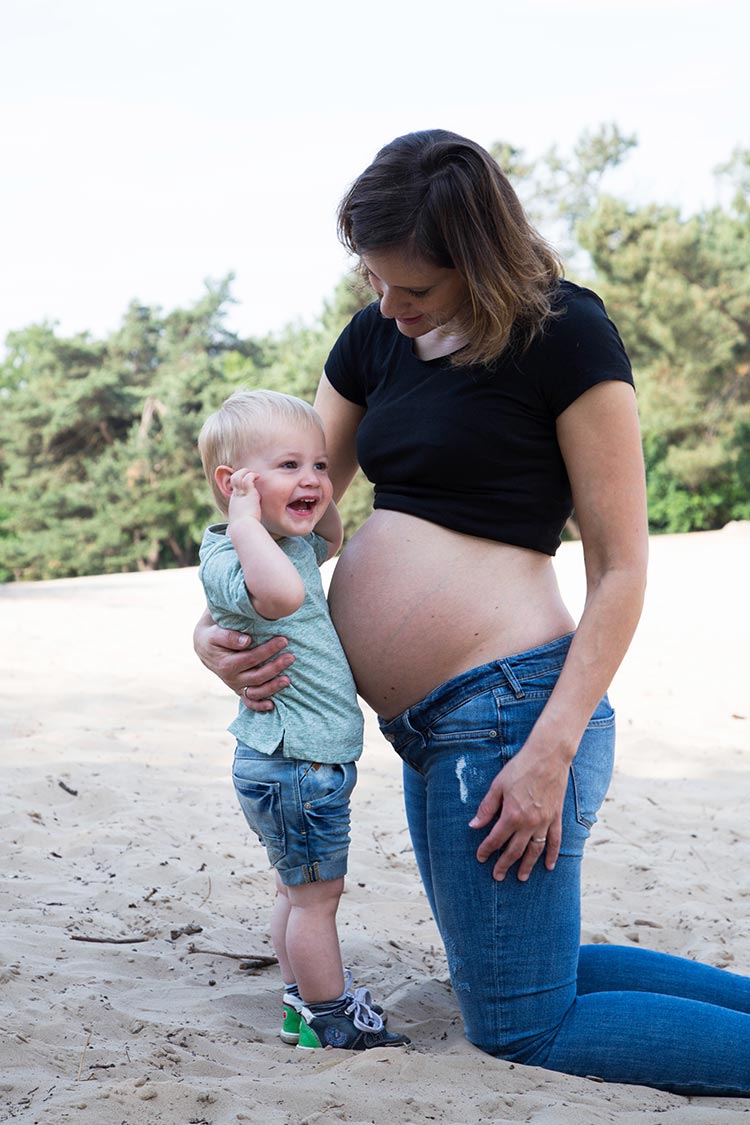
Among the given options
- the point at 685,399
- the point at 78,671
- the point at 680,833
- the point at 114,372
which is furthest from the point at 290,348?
the point at 680,833

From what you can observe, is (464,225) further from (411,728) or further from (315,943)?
(315,943)

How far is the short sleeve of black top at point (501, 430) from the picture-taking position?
2.17m

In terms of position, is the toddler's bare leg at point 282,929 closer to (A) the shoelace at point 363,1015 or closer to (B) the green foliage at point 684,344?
(A) the shoelace at point 363,1015

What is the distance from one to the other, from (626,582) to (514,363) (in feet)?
1.58

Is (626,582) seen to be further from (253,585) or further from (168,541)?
(168,541)

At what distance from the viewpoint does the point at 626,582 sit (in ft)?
7.09

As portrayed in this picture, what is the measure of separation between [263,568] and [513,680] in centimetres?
54

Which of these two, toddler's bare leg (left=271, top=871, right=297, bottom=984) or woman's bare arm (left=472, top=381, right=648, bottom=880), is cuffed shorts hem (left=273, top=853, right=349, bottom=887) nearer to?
toddler's bare leg (left=271, top=871, right=297, bottom=984)

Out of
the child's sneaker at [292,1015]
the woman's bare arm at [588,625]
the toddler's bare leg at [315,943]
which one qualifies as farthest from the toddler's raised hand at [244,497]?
the child's sneaker at [292,1015]

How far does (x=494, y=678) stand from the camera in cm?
221

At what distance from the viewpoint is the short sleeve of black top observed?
2.17 meters

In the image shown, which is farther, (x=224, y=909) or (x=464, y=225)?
(x=224, y=909)

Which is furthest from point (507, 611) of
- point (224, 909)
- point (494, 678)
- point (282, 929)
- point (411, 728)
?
point (224, 909)

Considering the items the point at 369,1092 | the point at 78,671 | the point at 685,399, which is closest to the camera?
the point at 369,1092
